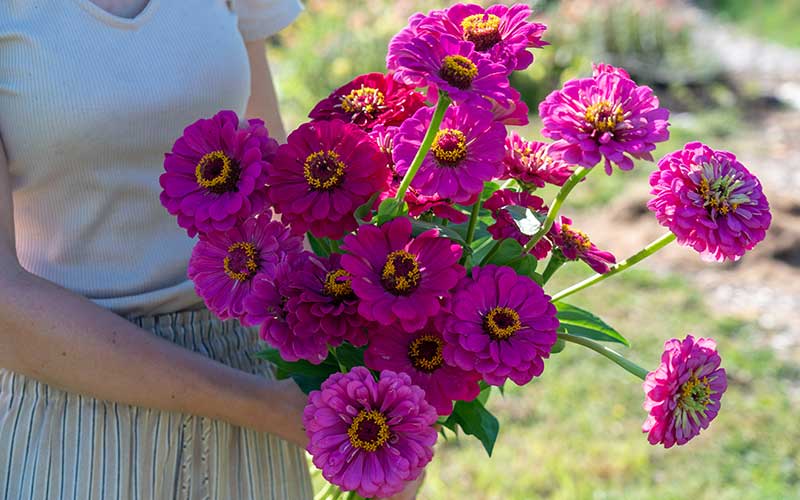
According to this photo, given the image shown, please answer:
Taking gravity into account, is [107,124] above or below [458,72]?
below

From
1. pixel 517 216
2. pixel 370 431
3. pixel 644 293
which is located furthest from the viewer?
pixel 644 293

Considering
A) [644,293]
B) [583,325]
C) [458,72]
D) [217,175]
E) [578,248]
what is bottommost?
[644,293]

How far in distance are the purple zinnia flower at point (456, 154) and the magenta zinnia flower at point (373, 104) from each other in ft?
0.28

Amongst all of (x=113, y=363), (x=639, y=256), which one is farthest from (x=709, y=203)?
(x=113, y=363)

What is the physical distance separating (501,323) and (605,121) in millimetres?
212

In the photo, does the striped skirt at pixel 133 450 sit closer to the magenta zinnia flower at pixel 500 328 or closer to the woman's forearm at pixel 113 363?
the woman's forearm at pixel 113 363

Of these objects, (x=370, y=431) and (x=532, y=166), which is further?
(x=532, y=166)

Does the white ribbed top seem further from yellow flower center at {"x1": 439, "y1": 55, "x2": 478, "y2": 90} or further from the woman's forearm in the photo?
yellow flower center at {"x1": 439, "y1": 55, "x2": 478, "y2": 90}

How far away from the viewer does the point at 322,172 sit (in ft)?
2.88

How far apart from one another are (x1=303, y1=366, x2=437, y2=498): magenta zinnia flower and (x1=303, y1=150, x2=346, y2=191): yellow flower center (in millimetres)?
179

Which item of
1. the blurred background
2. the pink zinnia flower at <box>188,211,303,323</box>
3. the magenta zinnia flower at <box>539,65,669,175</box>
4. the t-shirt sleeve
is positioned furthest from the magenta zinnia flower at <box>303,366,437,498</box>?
the blurred background

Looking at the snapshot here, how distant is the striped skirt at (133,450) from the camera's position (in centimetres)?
116

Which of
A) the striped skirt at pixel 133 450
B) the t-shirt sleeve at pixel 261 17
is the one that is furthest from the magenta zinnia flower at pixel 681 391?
the t-shirt sleeve at pixel 261 17

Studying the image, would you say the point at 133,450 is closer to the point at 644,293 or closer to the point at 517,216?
the point at 517,216
